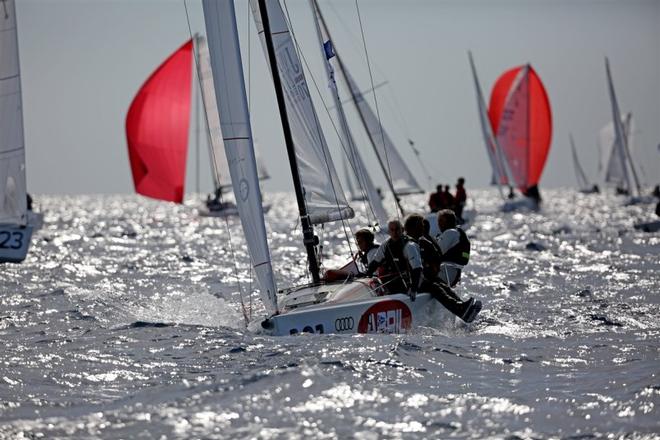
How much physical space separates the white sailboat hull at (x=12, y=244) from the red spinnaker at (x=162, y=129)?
226 inches

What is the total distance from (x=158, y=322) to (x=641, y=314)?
4.13 metres

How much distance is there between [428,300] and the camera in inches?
331

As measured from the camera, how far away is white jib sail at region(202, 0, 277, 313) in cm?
788

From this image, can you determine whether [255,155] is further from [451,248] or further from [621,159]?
[621,159]

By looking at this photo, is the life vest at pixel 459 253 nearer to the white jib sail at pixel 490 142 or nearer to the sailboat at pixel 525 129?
the white jib sail at pixel 490 142

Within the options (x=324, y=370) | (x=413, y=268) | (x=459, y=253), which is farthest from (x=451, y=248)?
(x=324, y=370)

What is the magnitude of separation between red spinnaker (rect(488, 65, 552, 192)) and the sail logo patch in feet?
96.8

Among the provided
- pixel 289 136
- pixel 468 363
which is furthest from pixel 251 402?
pixel 289 136

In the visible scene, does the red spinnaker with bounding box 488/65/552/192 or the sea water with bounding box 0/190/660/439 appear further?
the red spinnaker with bounding box 488/65/552/192

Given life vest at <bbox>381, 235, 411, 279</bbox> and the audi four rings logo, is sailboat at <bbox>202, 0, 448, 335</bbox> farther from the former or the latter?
life vest at <bbox>381, 235, 411, 279</bbox>

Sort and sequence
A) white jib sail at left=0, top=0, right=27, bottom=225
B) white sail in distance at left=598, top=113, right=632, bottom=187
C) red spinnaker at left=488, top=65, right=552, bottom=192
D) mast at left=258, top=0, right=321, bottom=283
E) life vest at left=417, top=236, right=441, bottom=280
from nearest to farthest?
1. life vest at left=417, top=236, right=441, bottom=280
2. mast at left=258, top=0, right=321, bottom=283
3. white jib sail at left=0, top=0, right=27, bottom=225
4. red spinnaker at left=488, top=65, right=552, bottom=192
5. white sail in distance at left=598, top=113, right=632, bottom=187

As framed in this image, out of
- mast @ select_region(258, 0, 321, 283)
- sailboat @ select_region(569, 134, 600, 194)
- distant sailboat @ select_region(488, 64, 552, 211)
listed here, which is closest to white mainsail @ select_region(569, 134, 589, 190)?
sailboat @ select_region(569, 134, 600, 194)

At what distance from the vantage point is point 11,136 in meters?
13.9

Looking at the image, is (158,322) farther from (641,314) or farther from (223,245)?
(223,245)
